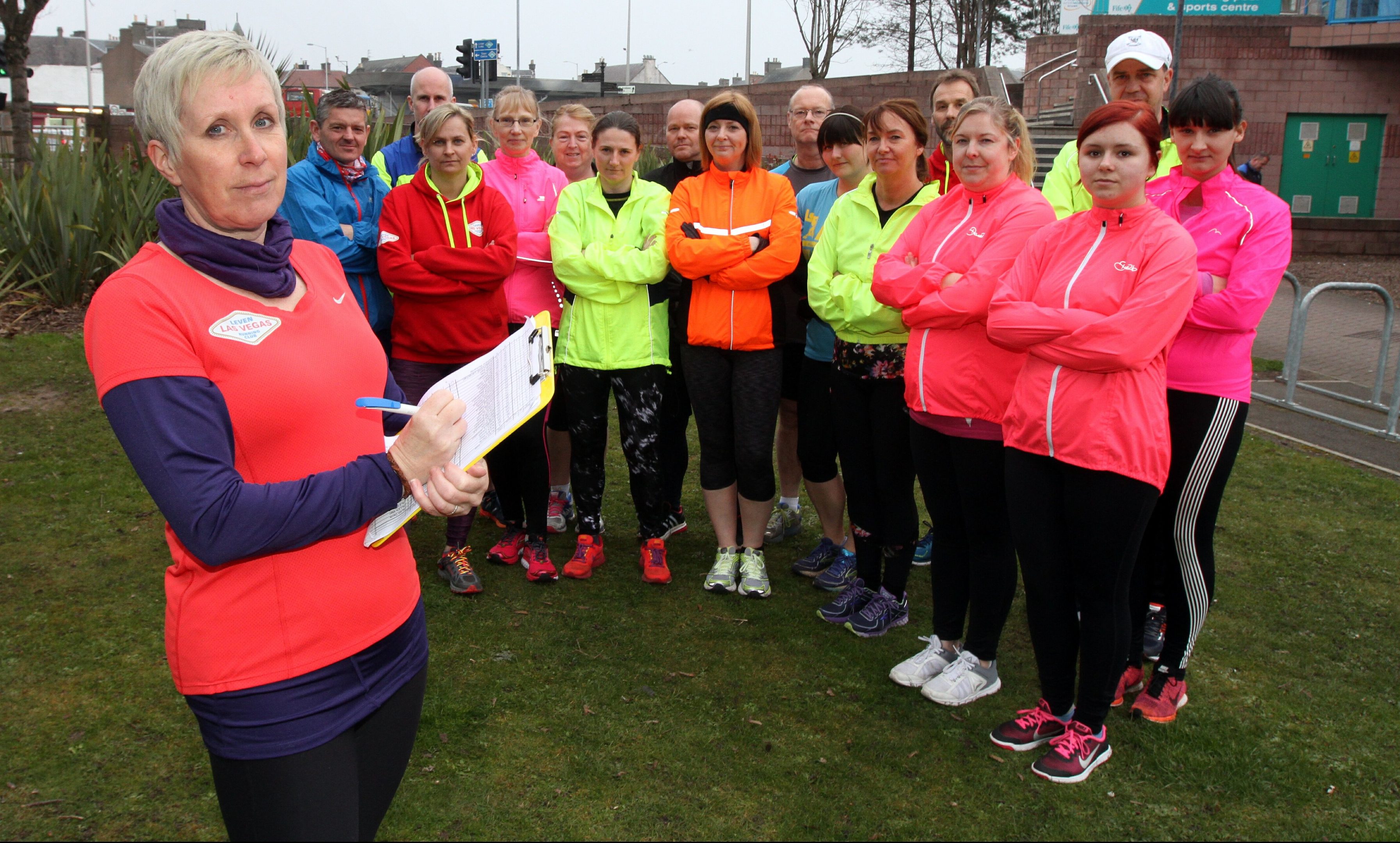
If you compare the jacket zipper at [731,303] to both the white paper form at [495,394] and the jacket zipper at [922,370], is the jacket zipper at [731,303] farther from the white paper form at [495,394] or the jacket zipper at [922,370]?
the white paper form at [495,394]

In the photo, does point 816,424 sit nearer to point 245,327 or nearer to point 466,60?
point 245,327

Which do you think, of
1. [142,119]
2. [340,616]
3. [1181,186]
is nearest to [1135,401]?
[1181,186]

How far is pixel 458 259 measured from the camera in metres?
4.30

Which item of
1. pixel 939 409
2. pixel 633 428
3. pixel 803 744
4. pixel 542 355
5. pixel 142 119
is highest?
pixel 142 119

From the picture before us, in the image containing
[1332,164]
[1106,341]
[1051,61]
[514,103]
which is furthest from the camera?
[1051,61]

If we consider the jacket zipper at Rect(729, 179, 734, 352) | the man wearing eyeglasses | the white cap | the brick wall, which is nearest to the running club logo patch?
the jacket zipper at Rect(729, 179, 734, 352)

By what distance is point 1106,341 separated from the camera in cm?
283

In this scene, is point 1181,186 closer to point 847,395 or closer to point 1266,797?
point 847,395

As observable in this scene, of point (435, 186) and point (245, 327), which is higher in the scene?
point (435, 186)

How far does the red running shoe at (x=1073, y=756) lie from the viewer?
10.3ft

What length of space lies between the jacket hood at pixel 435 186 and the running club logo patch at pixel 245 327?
3096mm

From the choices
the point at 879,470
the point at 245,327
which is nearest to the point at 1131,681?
the point at 879,470

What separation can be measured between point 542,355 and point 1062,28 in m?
26.2

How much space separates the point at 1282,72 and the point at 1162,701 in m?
21.5
